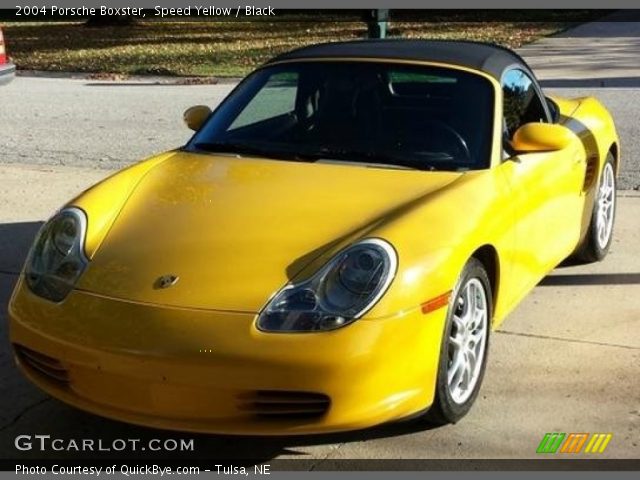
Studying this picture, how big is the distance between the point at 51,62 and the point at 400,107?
14831mm

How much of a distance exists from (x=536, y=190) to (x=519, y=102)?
67 centimetres

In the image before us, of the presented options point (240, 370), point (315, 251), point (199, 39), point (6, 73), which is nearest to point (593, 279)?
point (315, 251)

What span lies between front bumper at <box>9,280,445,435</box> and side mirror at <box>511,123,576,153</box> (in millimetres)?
1370

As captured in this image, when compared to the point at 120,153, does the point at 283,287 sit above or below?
above

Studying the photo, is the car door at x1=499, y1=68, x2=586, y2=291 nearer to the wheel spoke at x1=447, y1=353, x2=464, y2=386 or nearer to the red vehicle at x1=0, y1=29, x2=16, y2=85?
the wheel spoke at x1=447, y1=353, x2=464, y2=386

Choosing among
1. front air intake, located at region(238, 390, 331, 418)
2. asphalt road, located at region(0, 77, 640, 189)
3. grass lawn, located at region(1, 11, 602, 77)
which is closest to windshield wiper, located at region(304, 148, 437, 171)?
front air intake, located at region(238, 390, 331, 418)

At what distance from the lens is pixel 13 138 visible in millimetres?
10930

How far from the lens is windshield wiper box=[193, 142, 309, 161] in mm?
4848

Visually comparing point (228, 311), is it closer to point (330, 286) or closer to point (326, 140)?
point (330, 286)

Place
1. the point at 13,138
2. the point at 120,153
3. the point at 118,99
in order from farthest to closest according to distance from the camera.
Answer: the point at 118,99
the point at 13,138
the point at 120,153

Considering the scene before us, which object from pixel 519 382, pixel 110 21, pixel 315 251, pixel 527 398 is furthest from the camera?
pixel 110 21

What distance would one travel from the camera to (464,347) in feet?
13.6
